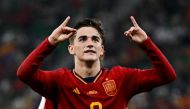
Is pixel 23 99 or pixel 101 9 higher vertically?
pixel 101 9

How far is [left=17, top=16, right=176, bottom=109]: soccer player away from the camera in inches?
248

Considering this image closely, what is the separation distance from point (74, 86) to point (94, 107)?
0.25 meters

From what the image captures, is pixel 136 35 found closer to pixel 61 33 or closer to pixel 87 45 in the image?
pixel 87 45

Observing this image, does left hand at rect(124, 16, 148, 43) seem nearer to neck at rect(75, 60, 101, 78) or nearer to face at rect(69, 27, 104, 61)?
face at rect(69, 27, 104, 61)

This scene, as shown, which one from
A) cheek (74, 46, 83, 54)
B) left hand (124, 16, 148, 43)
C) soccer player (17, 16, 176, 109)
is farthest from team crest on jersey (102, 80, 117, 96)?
left hand (124, 16, 148, 43)

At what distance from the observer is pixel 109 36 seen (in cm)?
1267

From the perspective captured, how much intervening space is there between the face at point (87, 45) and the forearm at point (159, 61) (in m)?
0.38

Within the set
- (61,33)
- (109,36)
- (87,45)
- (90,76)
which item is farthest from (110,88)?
(109,36)

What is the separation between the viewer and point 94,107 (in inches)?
252

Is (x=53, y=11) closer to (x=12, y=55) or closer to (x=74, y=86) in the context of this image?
(x=12, y=55)

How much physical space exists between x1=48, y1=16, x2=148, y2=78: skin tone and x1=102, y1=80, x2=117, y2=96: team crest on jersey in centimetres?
16

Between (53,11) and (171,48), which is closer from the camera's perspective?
(171,48)

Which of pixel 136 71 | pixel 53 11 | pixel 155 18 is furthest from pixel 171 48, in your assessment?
pixel 136 71

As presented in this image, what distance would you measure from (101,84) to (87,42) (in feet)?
1.26
